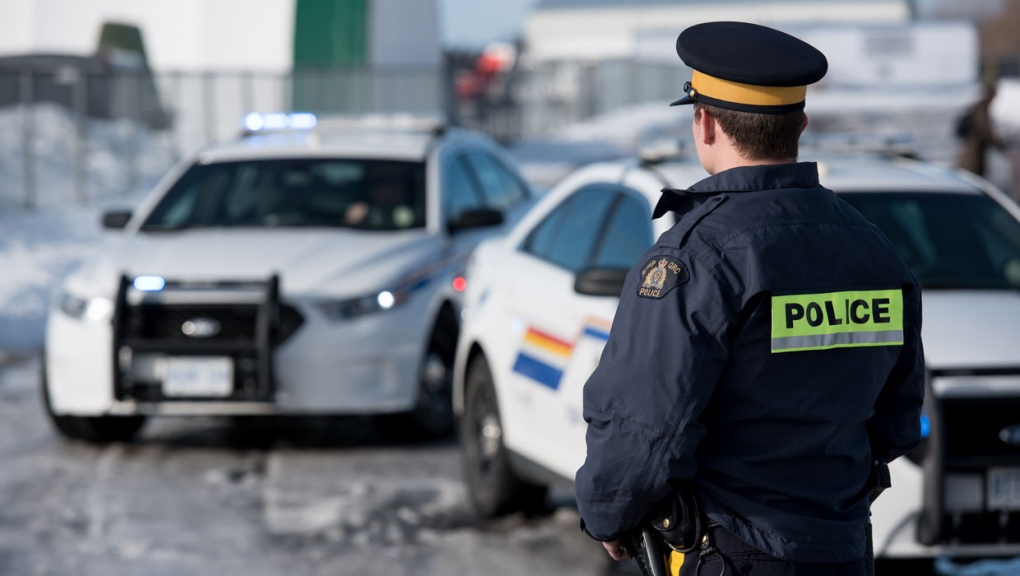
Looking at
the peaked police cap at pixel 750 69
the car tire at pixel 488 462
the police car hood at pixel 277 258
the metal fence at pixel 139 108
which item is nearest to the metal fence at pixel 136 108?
the metal fence at pixel 139 108

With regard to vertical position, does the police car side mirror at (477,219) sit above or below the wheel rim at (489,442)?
above

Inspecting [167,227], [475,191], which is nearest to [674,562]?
[167,227]

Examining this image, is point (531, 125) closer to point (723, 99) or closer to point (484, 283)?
point (484, 283)

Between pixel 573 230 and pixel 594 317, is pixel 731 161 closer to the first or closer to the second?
pixel 594 317

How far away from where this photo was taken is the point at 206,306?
7367mm

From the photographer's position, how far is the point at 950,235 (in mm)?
5949

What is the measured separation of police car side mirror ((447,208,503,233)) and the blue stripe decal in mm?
2313

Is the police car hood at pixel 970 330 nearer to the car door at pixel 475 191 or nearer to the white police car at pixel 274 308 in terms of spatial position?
the white police car at pixel 274 308

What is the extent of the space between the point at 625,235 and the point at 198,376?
2.58 meters

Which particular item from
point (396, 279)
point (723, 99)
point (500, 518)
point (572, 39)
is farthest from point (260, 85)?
point (572, 39)

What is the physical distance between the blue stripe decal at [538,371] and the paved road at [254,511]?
0.66 meters

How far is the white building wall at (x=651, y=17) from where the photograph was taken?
7144cm

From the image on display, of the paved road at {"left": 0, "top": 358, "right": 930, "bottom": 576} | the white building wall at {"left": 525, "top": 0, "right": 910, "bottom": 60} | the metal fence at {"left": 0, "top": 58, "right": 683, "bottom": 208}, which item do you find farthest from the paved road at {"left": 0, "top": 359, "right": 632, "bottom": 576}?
the white building wall at {"left": 525, "top": 0, "right": 910, "bottom": 60}

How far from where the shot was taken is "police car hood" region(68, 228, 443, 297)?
7473mm
